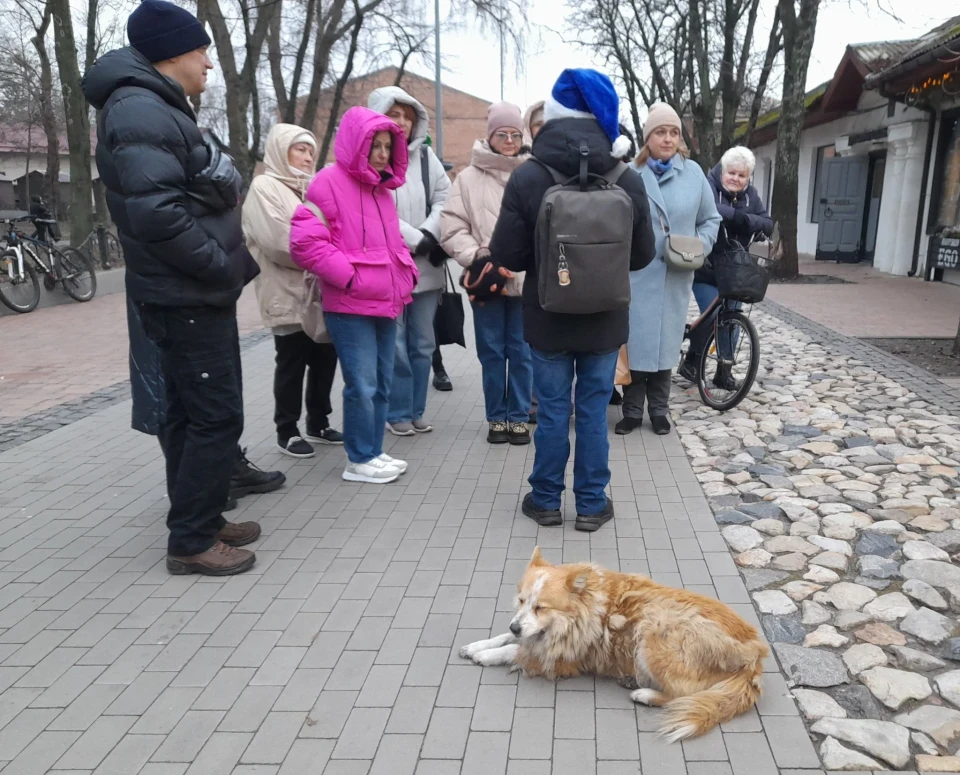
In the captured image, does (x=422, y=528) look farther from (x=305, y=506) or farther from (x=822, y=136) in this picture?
(x=822, y=136)

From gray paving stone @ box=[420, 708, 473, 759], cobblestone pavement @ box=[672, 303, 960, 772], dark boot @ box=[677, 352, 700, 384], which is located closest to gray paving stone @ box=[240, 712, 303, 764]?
gray paving stone @ box=[420, 708, 473, 759]

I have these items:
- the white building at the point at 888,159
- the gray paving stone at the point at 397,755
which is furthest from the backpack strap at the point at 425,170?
the white building at the point at 888,159

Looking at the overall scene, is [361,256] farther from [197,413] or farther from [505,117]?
[505,117]

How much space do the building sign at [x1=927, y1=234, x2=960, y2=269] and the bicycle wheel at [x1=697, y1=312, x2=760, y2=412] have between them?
8.56m

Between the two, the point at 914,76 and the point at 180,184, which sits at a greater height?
the point at 914,76

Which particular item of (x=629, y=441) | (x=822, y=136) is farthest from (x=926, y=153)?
(x=629, y=441)

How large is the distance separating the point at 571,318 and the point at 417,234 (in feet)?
6.33

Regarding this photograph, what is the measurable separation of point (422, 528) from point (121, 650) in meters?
1.60

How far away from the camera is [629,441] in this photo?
18.7 ft

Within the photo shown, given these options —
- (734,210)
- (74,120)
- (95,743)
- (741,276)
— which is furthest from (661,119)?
(74,120)

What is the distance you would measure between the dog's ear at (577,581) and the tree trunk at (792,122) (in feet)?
44.2

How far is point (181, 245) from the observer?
10.8ft

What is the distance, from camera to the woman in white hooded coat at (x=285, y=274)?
4.80 metres

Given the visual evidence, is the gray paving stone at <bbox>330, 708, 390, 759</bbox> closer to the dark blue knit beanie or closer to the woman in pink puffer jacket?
the woman in pink puffer jacket
